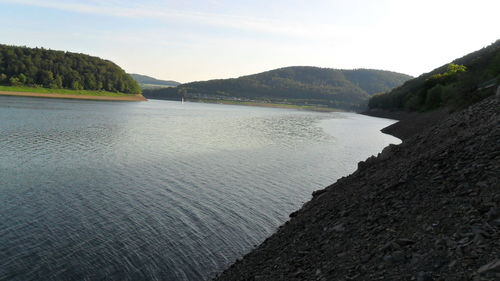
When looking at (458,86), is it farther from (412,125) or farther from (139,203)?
(139,203)

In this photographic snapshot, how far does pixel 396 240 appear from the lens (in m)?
11.4

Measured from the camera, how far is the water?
1738 cm

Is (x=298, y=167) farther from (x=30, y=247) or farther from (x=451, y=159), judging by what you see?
(x=30, y=247)

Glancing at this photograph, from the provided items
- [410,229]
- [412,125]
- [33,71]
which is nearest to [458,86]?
[412,125]

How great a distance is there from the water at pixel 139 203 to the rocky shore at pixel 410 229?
403 cm

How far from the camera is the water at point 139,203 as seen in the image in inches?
684

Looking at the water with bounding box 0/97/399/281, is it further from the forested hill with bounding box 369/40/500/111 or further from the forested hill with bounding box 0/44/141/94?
the forested hill with bounding box 0/44/141/94

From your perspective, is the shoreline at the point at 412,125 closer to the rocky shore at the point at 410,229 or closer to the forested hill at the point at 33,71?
the rocky shore at the point at 410,229

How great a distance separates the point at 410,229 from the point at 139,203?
1999cm

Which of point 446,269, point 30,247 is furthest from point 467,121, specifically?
point 30,247

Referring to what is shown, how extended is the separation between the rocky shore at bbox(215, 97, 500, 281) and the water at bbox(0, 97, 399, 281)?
4032mm

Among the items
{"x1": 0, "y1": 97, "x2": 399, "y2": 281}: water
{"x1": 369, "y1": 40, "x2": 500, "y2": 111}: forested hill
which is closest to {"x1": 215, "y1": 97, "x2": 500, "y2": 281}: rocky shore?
{"x1": 0, "y1": 97, "x2": 399, "y2": 281}: water

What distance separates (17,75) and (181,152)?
16889 cm

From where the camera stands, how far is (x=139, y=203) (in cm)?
2577
